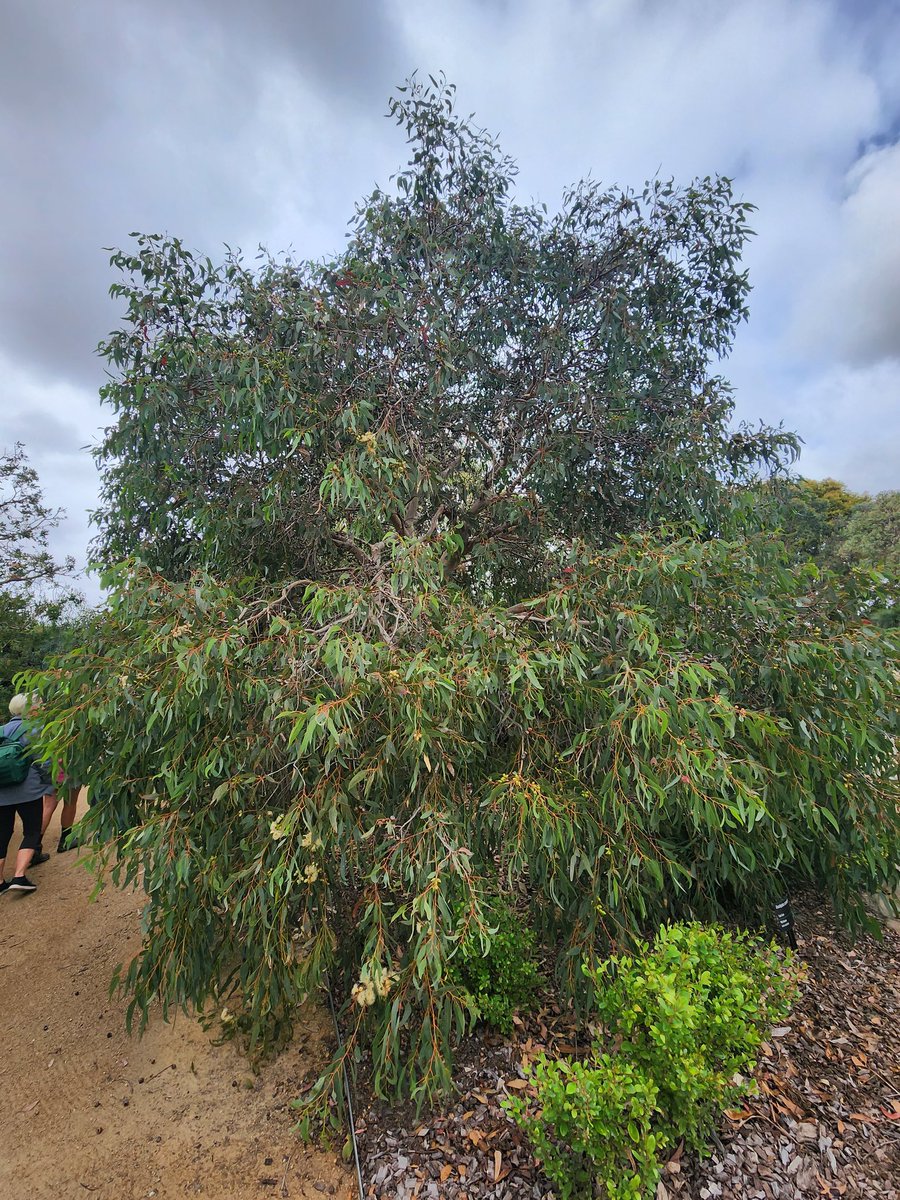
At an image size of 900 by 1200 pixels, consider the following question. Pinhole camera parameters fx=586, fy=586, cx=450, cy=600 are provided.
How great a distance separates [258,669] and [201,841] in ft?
2.01

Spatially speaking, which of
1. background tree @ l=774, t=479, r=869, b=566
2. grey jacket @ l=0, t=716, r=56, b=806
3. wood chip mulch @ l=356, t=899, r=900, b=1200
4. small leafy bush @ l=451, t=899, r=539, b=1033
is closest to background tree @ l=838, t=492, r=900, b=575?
background tree @ l=774, t=479, r=869, b=566

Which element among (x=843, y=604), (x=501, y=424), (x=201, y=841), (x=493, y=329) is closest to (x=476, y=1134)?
(x=201, y=841)

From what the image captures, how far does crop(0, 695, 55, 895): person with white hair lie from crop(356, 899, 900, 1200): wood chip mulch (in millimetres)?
2840

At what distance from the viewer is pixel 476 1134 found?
198 centimetres

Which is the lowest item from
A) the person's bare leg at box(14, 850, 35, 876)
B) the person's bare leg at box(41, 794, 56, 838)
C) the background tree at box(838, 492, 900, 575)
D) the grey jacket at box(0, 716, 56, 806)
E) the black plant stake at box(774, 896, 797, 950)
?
the black plant stake at box(774, 896, 797, 950)

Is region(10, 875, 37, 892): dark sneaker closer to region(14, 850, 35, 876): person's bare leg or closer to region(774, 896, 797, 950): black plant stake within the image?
region(14, 850, 35, 876): person's bare leg

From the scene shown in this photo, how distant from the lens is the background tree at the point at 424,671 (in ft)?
5.88

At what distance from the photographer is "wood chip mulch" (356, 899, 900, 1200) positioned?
5.59 feet

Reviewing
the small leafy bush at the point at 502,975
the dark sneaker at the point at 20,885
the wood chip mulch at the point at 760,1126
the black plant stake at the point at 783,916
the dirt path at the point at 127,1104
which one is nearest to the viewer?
the wood chip mulch at the point at 760,1126

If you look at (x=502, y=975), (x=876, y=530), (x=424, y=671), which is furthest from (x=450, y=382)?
(x=876, y=530)

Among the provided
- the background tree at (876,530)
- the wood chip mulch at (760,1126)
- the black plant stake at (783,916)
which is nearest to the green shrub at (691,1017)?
the wood chip mulch at (760,1126)

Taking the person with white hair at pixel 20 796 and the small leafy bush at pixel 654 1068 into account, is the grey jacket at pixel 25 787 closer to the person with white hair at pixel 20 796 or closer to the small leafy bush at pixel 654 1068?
the person with white hair at pixel 20 796

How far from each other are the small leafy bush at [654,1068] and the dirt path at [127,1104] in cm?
91

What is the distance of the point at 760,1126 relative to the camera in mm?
1860
